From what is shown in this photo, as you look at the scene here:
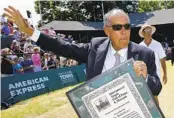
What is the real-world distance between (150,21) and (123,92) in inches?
1886

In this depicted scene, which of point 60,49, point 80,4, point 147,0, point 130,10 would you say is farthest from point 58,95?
point 147,0

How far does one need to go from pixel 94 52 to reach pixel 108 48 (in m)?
0.15

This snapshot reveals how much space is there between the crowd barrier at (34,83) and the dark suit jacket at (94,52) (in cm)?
955

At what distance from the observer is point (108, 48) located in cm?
373

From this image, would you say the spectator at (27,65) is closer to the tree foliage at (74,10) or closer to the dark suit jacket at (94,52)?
the dark suit jacket at (94,52)

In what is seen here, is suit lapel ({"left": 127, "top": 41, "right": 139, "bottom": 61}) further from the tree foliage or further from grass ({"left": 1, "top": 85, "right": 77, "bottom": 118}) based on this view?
the tree foliage

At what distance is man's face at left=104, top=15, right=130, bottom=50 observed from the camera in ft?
11.4

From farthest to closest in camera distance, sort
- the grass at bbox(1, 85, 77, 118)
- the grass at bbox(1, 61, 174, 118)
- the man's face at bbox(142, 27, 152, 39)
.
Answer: the grass at bbox(1, 85, 77, 118)
the grass at bbox(1, 61, 174, 118)
the man's face at bbox(142, 27, 152, 39)

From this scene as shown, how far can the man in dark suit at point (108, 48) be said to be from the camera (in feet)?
11.4

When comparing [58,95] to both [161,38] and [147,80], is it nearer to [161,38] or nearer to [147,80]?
[147,80]

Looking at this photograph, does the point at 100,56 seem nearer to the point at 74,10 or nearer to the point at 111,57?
the point at 111,57

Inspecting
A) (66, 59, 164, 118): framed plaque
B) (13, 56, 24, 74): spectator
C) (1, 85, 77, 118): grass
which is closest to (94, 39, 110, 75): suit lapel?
(66, 59, 164, 118): framed plaque

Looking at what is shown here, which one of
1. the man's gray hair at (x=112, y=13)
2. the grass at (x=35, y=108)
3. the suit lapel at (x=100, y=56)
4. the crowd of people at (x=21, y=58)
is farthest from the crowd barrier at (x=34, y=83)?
the man's gray hair at (x=112, y=13)

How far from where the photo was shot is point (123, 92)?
305cm
